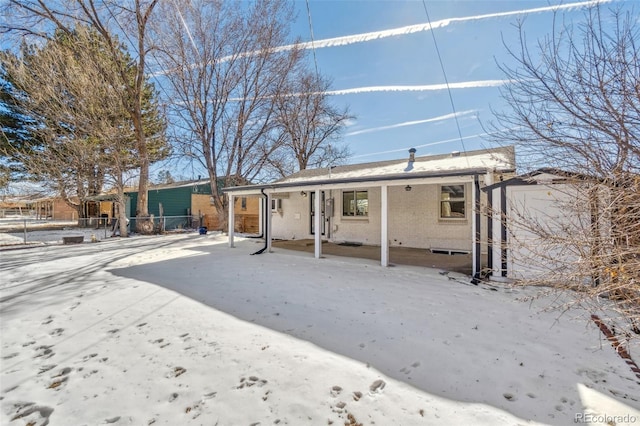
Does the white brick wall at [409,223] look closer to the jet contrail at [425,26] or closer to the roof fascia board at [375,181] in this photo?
the roof fascia board at [375,181]

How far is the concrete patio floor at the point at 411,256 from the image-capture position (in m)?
7.48

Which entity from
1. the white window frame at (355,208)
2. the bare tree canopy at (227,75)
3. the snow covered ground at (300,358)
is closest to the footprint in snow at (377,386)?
the snow covered ground at (300,358)

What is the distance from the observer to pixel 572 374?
2623 millimetres

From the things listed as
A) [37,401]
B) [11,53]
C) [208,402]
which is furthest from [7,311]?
[11,53]

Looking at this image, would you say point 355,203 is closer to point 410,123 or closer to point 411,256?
point 411,256

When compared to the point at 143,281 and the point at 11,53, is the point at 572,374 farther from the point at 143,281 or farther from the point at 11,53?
the point at 11,53

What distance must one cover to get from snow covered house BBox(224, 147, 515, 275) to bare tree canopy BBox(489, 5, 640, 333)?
96.7 inches

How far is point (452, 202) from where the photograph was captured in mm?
9531

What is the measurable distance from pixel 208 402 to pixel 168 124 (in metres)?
17.7

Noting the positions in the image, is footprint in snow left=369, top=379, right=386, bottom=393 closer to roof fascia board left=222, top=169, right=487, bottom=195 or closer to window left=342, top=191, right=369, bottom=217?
roof fascia board left=222, top=169, right=487, bottom=195

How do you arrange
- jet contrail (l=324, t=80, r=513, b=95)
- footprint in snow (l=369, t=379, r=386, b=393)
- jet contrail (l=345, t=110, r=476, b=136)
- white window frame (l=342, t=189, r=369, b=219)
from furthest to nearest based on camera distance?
white window frame (l=342, t=189, r=369, b=219), jet contrail (l=345, t=110, r=476, b=136), jet contrail (l=324, t=80, r=513, b=95), footprint in snow (l=369, t=379, r=386, b=393)

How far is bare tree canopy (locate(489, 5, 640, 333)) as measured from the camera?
281cm

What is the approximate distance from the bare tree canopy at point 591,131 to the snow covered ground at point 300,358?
2.90 ft

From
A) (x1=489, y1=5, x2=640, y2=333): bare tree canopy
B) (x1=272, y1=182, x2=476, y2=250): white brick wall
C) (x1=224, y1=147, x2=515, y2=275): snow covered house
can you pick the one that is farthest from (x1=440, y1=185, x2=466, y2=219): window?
(x1=489, y1=5, x2=640, y2=333): bare tree canopy
